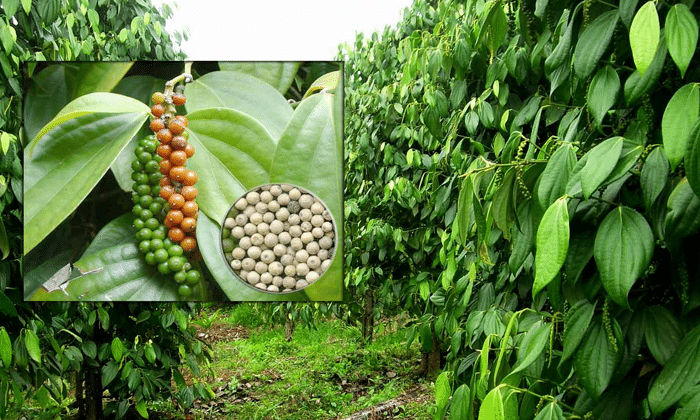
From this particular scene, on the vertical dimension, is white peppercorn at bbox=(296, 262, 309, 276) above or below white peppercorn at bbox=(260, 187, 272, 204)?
below

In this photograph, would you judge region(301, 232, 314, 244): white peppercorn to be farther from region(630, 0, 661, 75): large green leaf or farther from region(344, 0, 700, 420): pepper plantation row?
region(630, 0, 661, 75): large green leaf

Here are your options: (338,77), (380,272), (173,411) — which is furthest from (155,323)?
(338,77)

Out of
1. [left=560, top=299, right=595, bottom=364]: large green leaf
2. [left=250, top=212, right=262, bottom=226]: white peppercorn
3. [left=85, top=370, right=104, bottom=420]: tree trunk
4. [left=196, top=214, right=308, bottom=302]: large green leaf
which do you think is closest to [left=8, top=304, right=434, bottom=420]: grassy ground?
[left=85, top=370, right=104, bottom=420]: tree trunk

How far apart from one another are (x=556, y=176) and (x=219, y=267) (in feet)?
4.36

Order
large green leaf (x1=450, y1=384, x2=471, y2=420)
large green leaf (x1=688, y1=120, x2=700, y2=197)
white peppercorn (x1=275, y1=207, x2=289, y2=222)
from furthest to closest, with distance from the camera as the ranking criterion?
white peppercorn (x1=275, y1=207, x2=289, y2=222)
large green leaf (x1=450, y1=384, x2=471, y2=420)
large green leaf (x1=688, y1=120, x2=700, y2=197)

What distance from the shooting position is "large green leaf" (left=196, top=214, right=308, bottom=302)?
1789 millimetres

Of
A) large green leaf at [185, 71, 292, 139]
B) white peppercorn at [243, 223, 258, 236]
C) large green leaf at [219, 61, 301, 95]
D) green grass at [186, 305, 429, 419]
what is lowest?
green grass at [186, 305, 429, 419]

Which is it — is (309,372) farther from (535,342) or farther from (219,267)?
(535,342)

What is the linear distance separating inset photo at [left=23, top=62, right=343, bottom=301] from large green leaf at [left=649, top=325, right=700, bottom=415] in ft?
4.17

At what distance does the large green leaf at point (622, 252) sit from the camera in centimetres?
56

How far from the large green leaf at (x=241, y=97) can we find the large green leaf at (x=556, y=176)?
4.08 ft

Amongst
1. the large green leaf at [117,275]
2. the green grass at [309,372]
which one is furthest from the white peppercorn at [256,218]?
the green grass at [309,372]

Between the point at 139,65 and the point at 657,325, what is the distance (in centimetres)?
168

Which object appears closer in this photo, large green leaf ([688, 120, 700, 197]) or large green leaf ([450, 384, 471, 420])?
large green leaf ([688, 120, 700, 197])
